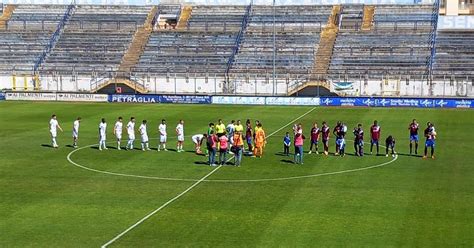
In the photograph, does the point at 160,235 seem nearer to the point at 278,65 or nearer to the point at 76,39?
the point at 278,65

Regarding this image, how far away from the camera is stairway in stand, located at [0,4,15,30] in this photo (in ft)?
319

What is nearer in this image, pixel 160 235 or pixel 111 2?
pixel 160 235

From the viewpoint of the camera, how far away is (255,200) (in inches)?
1066

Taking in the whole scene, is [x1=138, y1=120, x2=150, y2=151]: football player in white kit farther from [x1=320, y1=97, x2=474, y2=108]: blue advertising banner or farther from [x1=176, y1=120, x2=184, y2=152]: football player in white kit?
[x1=320, y1=97, x2=474, y2=108]: blue advertising banner

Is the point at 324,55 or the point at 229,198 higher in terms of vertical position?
the point at 324,55

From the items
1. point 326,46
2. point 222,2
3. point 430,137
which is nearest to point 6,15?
point 222,2

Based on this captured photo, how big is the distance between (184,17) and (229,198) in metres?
70.8

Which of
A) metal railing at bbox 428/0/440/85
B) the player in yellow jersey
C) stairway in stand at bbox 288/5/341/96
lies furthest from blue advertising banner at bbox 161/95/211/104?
the player in yellow jersey

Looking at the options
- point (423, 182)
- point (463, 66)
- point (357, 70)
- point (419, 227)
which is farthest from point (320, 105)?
point (419, 227)

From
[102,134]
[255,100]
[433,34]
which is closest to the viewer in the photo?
[102,134]

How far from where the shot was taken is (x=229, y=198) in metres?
27.4

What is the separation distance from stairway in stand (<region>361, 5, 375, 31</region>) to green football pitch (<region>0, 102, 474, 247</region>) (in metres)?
46.7

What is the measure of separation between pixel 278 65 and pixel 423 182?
180 feet

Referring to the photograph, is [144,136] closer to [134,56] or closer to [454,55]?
[134,56]
